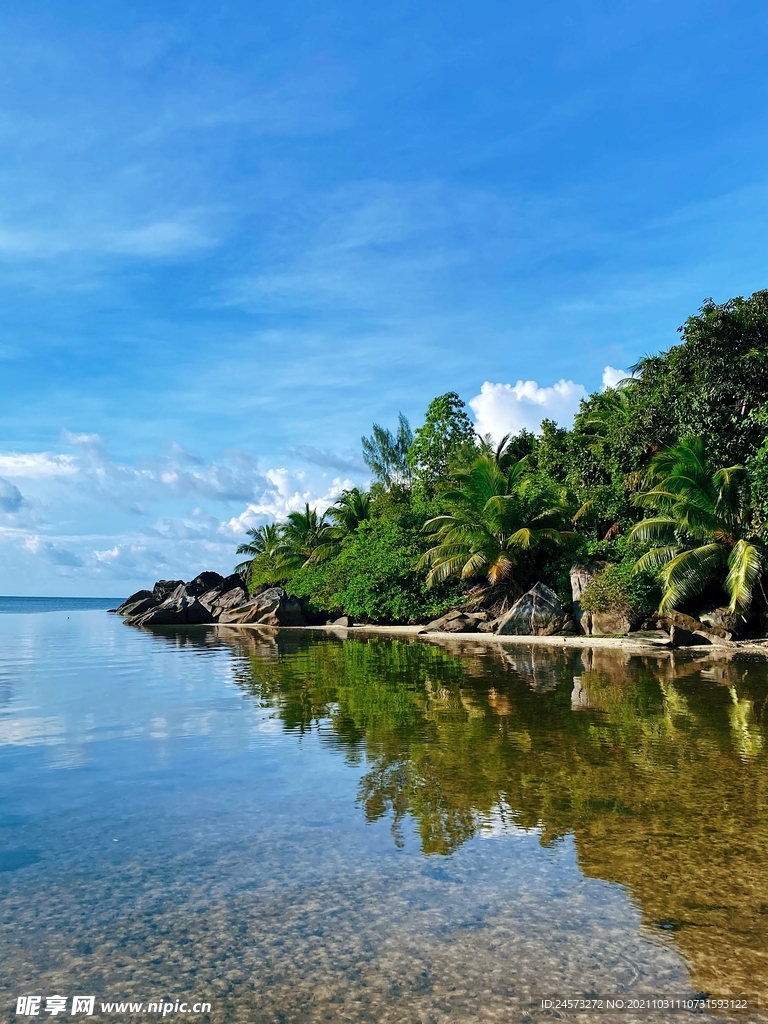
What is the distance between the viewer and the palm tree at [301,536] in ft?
167

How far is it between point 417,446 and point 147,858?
41.6 metres

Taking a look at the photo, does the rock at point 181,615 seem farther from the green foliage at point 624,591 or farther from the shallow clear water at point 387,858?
the shallow clear water at point 387,858

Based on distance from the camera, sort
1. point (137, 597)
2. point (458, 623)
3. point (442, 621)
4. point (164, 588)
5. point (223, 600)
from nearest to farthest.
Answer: point (458, 623)
point (442, 621)
point (223, 600)
point (164, 588)
point (137, 597)

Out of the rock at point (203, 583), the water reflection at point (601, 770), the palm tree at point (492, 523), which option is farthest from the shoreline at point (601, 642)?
the rock at point (203, 583)

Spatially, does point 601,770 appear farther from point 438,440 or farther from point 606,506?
point 438,440

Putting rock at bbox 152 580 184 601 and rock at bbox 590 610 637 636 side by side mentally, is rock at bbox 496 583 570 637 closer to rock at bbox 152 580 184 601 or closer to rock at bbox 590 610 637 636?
rock at bbox 590 610 637 636

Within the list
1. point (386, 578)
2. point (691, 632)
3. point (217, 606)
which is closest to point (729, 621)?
point (691, 632)

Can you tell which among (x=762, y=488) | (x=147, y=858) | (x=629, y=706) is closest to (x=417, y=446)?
(x=762, y=488)

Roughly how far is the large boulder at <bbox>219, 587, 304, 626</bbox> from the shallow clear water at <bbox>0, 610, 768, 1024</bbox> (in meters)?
32.4

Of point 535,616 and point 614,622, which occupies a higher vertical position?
point 535,616

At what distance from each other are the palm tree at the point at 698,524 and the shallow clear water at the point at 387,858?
10.8m

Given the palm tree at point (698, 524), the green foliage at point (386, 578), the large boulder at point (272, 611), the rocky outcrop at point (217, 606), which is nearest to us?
the palm tree at point (698, 524)

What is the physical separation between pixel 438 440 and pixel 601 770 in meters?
38.6

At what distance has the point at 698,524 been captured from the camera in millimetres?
22406
